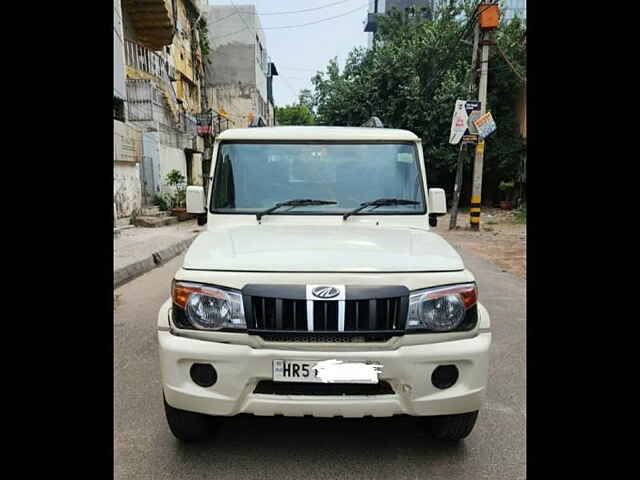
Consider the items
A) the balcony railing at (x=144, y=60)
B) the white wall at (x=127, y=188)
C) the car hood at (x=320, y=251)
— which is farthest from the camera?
the balcony railing at (x=144, y=60)

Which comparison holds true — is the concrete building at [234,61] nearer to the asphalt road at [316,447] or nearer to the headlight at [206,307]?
the asphalt road at [316,447]

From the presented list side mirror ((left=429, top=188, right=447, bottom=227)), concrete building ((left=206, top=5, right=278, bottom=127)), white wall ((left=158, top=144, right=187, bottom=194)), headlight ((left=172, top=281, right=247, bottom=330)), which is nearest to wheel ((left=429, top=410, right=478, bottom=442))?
headlight ((left=172, top=281, right=247, bottom=330))

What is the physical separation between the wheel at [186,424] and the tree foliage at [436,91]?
62.1 feet

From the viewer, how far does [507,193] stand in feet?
69.7

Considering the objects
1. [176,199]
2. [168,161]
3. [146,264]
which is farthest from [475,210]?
[168,161]

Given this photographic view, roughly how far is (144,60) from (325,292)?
18.1 meters

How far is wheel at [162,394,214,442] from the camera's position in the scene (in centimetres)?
244

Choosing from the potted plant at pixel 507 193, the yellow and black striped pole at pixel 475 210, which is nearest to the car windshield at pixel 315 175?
the yellow and black striped pole at pixel 475 210

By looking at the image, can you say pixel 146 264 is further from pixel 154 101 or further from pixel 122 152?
pixel 154 101

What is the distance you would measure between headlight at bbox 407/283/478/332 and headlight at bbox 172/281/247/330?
0.83 meters

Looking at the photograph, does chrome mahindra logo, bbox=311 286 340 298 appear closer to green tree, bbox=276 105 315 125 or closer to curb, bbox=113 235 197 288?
curb, bbox=113 235 197 288

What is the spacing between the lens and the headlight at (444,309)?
2.24 m
